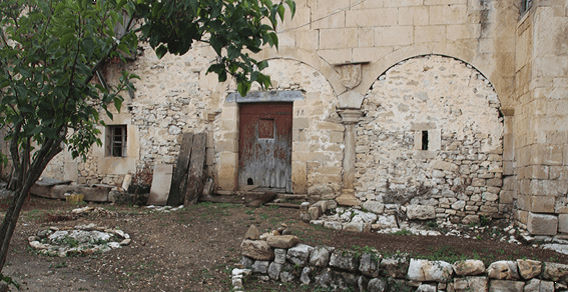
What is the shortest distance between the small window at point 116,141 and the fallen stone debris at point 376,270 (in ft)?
17.3

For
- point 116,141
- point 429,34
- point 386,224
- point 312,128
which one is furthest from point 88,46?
point 116,141

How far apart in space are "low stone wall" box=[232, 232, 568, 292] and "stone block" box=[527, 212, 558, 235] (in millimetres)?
1746

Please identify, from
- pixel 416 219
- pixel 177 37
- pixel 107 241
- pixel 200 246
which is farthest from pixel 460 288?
pixel 107 241

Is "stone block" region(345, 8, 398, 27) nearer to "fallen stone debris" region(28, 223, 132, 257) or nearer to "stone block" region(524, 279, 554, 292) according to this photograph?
"stone block" region(524, 279, 554, 292)

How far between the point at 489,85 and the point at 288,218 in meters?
4.25

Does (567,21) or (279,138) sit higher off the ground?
(567,21)

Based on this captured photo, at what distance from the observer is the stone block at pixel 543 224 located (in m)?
5.99

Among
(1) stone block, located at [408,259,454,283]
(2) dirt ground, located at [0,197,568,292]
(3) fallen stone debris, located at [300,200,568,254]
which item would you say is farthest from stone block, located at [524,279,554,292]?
(3) fallen stone debris, located at [300,200,568,254]

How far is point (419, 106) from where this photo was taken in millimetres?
7453

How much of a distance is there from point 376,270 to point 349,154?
132 inches

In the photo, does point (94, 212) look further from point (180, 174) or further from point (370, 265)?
point (370, 265)

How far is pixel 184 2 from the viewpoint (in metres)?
2.05

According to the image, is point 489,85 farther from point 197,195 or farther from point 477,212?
point 197,195

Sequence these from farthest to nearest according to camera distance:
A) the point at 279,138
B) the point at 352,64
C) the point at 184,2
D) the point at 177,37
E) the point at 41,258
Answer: the point at 279,138 < the point at 352,64 < the point at 41,258 < the point at 177,37 < the point at 184,2
